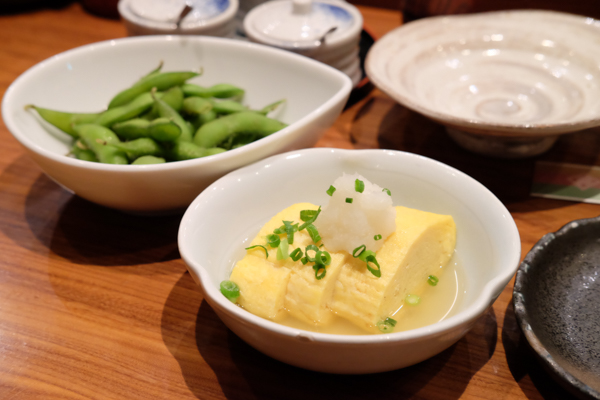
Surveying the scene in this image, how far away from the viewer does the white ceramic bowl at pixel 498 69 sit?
1.64 metres

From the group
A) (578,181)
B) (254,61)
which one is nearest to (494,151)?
(578,181)

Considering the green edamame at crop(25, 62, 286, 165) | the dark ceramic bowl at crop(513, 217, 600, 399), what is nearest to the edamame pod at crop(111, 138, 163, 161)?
the green edamame at crop(25, 62, 286, 165)

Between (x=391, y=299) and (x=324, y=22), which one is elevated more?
(x=324, y=22)

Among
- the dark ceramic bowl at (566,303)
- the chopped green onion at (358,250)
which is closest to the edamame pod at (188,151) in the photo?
the chopped green onion at (358,250)

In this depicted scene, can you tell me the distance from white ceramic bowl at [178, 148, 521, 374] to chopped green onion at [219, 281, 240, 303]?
0.14 ft

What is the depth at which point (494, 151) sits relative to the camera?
163 centimetres

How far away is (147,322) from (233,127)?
650 mm

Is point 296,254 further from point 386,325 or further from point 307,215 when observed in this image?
point 386,325

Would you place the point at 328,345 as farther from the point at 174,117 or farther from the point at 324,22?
the point at 324,22

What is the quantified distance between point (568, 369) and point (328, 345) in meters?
0.52

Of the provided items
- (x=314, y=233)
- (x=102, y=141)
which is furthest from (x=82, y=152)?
(x=314, y=233)

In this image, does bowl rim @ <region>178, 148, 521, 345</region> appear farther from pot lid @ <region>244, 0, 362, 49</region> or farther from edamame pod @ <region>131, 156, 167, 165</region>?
pot lid @ <region>244, 0, 362, 49</region>

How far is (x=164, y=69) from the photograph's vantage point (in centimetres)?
186

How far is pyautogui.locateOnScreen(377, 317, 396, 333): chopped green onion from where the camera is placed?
3.29 ft
